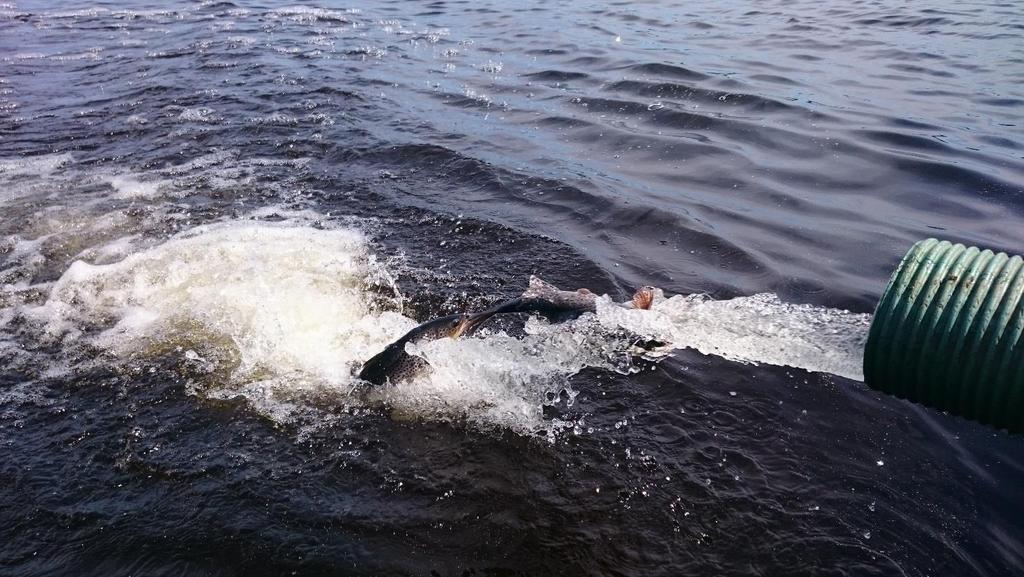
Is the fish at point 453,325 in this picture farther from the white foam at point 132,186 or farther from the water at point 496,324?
the white foam at point 132,186

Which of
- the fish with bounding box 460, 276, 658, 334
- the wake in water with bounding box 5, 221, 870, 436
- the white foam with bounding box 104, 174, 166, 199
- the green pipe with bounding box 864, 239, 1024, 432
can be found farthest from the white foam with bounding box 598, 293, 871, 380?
the white foam with bounding box 104, 174, 166, 199

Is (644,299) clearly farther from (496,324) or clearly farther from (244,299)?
(244,299)

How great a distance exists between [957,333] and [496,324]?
2572 mm

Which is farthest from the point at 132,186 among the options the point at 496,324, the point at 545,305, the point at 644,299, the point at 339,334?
the point at 644,299

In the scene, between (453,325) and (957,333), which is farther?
(453,325)

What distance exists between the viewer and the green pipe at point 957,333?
2.75m

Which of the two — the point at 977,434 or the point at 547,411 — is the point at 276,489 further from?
the point at 977,434

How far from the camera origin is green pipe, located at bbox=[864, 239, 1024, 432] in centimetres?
275

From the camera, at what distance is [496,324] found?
14.9 ft

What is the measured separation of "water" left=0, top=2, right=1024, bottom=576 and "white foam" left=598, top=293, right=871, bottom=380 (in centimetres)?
2

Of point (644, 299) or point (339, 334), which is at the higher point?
point (644, 299)

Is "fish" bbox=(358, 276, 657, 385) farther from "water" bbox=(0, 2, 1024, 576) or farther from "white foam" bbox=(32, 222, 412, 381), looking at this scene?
"white foam" bbox=(32, 222, 412, 381)

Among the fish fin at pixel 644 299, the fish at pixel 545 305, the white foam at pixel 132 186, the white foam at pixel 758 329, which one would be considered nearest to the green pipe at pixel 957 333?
the white foam at pixel 758 329

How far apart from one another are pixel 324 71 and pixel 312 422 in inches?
339
